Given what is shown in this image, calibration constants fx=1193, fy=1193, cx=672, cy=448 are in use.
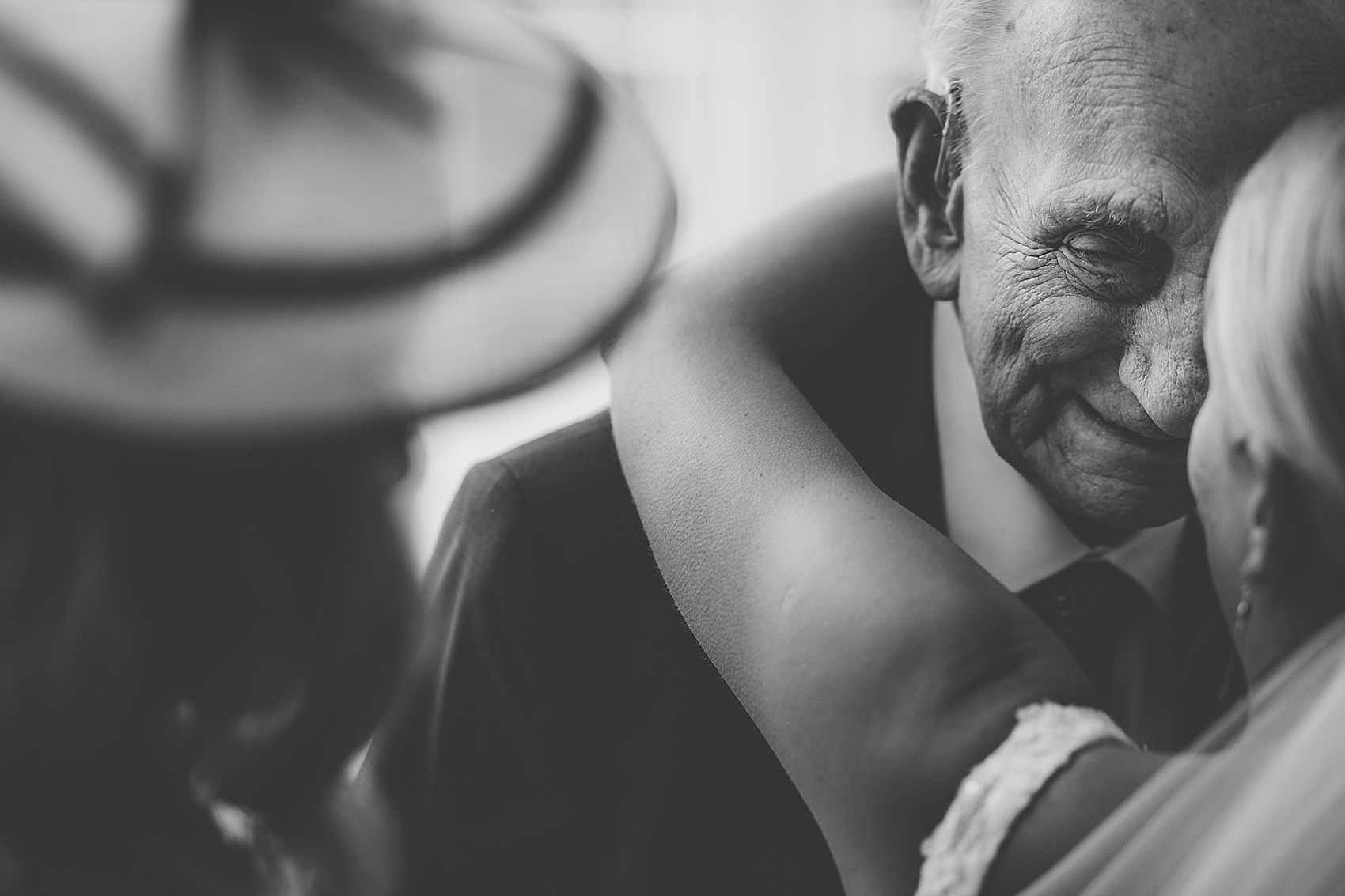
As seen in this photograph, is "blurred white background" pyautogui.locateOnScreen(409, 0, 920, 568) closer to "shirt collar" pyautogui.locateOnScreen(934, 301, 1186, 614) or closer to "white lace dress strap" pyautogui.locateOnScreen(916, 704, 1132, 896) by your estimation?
"shirt collar" pyautogui.locateOnScreen(934, 301, 1186, 614)

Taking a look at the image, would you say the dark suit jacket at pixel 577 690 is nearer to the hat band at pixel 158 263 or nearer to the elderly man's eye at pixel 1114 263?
the elderly man's eye at pixel 1114 263

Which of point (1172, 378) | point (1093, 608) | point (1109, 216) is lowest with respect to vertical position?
point (1093, 608)

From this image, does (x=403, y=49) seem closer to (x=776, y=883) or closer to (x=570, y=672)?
(x=570, y=672)

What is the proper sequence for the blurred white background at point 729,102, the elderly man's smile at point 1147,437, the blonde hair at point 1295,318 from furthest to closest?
the blurred white background at point 729,102 < the elderly man's smile at point 1147,437 < the blonde hair at point 1295,318

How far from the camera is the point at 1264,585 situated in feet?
2.02

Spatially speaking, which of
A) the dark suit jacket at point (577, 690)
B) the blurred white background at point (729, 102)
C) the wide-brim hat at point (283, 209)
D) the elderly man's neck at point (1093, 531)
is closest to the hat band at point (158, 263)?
the wide-brim hat at point (283, 209)

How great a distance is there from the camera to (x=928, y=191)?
1066mm

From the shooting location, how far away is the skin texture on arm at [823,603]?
0.62 meters

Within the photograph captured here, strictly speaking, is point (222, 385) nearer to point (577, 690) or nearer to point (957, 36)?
point (577, 690)

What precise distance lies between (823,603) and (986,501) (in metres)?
0.45

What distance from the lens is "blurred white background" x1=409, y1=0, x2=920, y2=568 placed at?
40.6 inches

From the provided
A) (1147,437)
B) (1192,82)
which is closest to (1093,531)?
(1147,437)

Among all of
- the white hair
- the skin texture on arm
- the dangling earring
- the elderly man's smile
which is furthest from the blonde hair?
the white hair

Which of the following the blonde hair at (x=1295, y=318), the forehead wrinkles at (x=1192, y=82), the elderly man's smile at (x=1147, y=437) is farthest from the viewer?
the elderly man's smile at (x=1147, y=437)
